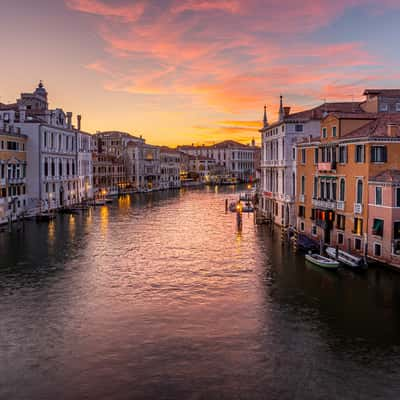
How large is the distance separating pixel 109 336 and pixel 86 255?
49.7 feet

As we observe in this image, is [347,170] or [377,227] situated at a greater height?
[347,170]

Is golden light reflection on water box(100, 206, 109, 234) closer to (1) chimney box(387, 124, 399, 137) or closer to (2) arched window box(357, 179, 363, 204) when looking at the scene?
(2) arched window box(357, 179, 363, 204)

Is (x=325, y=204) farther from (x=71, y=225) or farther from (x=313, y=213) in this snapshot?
(x=71, y=225)

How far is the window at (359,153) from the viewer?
27.5m

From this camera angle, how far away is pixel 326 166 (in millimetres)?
31000

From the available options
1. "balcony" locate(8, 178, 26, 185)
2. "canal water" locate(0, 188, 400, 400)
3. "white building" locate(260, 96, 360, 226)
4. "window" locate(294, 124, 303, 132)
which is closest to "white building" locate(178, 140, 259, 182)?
"white building" locate(260, 96, 360, 226)

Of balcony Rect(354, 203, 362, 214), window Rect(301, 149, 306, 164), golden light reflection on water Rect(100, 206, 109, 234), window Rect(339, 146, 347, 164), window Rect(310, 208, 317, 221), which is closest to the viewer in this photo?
balcony Rect(354, 203, 362, 214)

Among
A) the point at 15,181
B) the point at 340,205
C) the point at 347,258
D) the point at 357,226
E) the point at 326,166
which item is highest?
the point at 326,166

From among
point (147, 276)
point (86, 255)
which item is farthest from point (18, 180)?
point (147, 276)

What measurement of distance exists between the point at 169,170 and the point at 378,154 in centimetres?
10851

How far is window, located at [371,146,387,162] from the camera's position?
87.5 feet

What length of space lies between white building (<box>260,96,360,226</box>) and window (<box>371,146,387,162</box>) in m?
12.5

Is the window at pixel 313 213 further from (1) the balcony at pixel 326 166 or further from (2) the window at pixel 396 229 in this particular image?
(2) the window at pixel 396 229


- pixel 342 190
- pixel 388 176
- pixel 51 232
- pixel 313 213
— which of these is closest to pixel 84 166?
pixel 51 232
